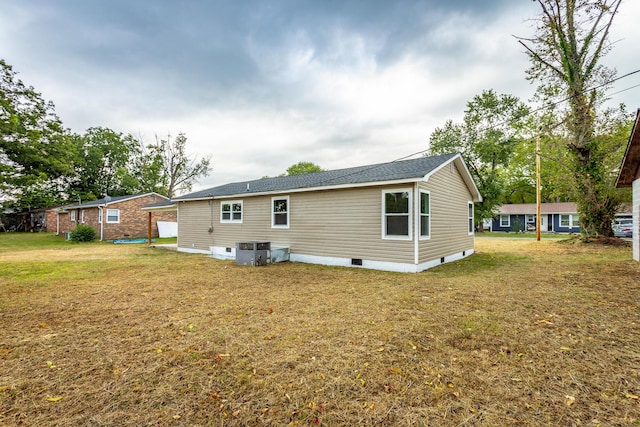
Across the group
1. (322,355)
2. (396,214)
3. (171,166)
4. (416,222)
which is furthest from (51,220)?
(322,355)

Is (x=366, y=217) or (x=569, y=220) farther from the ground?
(x=366, y=217)

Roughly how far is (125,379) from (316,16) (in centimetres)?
1138

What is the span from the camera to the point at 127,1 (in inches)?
353

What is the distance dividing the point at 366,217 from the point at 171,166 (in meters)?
33.4

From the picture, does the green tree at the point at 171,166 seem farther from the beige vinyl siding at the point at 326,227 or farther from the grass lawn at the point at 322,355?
the grass lawn at the point at 322,355

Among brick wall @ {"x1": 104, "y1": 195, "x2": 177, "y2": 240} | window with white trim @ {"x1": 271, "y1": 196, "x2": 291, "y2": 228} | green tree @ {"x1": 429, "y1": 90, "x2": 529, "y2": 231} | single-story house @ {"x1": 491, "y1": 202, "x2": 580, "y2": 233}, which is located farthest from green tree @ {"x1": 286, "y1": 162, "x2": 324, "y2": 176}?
window with white trim @ {"x1": 271, "y1": 196, "x2": 291, "y2": 228}

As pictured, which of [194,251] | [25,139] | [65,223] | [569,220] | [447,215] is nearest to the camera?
[447,215]

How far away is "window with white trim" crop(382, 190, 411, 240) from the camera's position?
8.16 meters

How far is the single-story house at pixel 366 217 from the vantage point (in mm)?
8258

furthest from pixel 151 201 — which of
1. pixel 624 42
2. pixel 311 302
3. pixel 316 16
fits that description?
pixel 624 42

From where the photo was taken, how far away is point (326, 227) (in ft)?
32.0

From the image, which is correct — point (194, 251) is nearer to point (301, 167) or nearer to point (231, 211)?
point (231, 211)

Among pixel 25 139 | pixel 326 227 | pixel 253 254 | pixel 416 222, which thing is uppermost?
pixel 25 139

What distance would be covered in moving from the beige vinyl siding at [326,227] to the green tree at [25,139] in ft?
64.4
